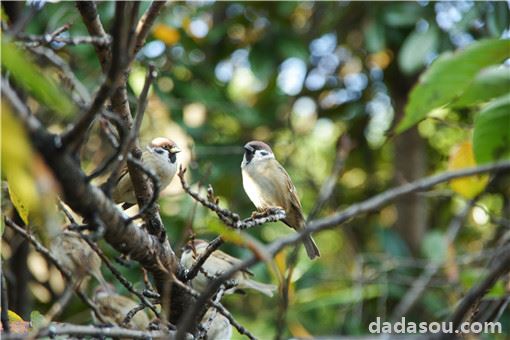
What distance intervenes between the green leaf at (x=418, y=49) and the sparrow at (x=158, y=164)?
1.82 metres

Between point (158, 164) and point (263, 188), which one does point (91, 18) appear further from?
point (263, 188)

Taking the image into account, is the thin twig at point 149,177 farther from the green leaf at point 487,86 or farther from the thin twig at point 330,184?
the green leaf at point 487,86

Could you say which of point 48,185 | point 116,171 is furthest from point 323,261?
point 48,185

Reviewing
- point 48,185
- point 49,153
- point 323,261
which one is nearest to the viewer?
point 48,185

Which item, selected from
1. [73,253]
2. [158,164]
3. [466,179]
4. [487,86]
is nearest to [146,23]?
[487,86]

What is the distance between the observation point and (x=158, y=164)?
327 cm

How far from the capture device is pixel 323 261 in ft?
21.0

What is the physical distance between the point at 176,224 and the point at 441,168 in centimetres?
242

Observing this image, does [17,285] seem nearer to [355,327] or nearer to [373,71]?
[355,327]

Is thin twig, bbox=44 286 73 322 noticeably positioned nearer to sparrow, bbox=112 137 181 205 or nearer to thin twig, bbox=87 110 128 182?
thin twig, bbox=87 110 128 182

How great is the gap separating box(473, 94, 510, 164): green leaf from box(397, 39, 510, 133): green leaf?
0.25 ft

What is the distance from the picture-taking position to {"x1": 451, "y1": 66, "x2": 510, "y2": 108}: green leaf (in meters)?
1.50

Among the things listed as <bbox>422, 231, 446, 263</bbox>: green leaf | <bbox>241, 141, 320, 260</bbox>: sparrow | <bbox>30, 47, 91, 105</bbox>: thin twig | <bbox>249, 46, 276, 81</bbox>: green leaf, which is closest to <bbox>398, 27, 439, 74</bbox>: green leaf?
A: <bbox>249, 46, 276, 81</bbox>: green leaf

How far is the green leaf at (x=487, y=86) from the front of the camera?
1.50m
